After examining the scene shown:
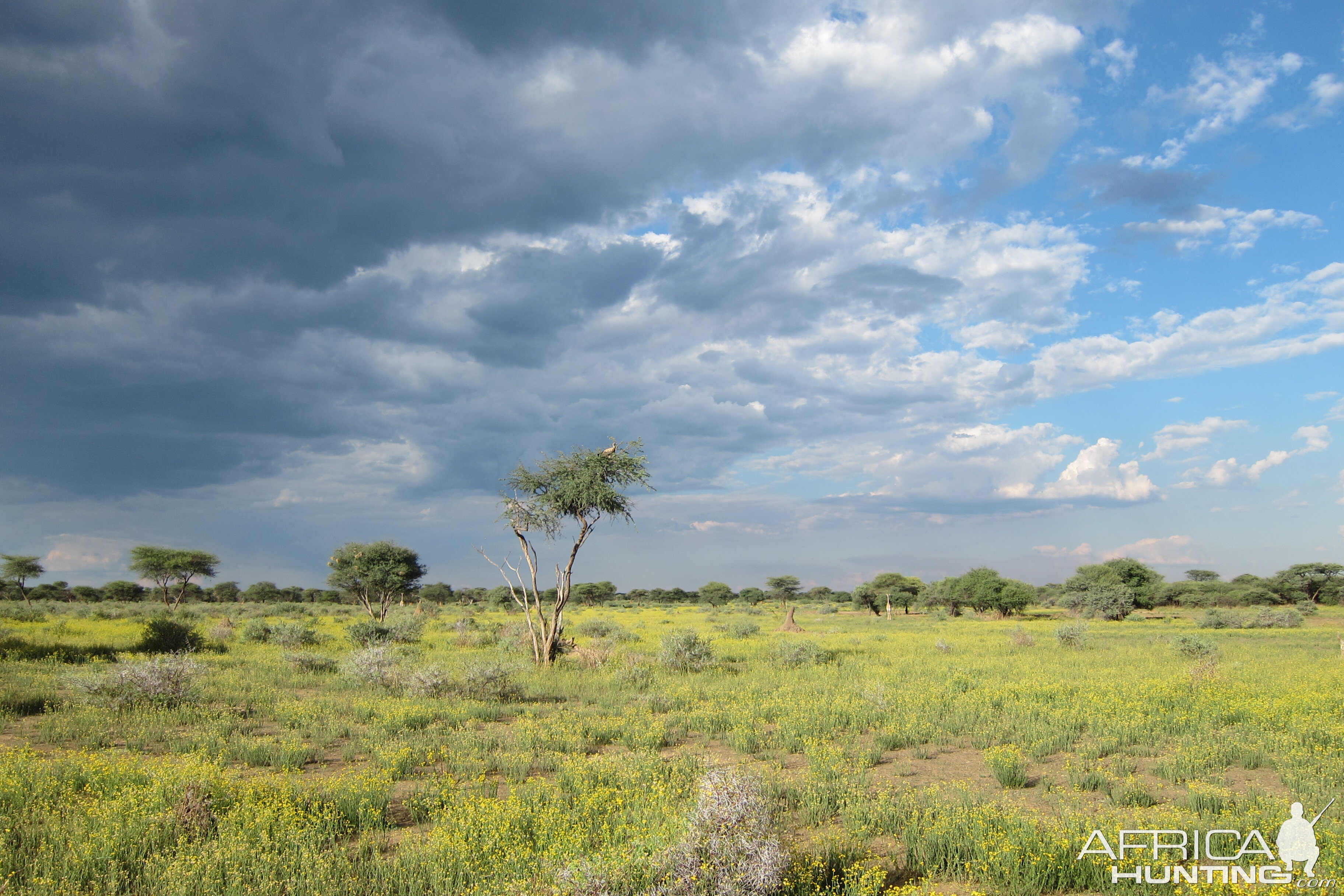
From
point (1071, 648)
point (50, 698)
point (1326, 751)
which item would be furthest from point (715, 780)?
point (1071, 648)

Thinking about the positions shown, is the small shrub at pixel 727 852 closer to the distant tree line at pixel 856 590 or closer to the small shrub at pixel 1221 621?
the distant tree line at pixel 856 590

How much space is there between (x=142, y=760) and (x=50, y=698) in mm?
7465

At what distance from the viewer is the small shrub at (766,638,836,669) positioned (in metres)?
22.8

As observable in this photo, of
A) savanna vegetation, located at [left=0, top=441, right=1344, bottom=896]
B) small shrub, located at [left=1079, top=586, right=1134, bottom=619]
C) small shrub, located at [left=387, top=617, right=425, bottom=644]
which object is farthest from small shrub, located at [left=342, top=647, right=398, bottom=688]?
small shrub, located at [left=1079, top=586, right=1134, bottom=619]

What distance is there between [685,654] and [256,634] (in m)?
19.9

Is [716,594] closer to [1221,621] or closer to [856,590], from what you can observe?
[856,590]

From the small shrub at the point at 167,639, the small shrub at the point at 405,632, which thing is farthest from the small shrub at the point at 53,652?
the small shrub at the point at 405,632

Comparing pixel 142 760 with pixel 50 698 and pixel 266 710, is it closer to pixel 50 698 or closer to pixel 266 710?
pixel 266 710

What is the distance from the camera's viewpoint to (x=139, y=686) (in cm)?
1402

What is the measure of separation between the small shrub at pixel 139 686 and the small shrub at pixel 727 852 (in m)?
13.8

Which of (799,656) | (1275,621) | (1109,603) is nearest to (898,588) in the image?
(1109,603)

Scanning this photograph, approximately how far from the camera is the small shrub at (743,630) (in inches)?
1410

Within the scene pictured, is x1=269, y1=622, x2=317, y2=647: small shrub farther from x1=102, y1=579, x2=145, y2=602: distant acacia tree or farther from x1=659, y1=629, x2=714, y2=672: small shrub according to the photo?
x1=102, y1=579, x2=145, y2=602: distant acacia tree

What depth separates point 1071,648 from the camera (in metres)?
29.8
